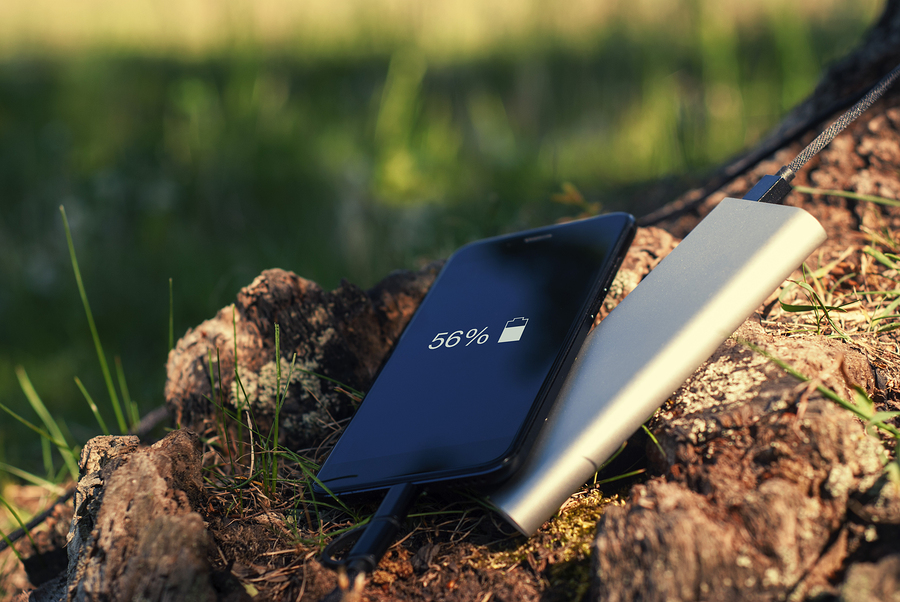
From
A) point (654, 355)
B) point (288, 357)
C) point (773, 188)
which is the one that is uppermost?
point (773, 188)

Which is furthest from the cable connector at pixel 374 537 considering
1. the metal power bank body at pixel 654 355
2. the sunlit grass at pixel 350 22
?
the sunlit grass at pixel 350 22

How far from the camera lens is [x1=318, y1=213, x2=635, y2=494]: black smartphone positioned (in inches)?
39.1

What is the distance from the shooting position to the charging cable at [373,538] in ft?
2.76

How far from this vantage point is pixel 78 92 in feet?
12.2

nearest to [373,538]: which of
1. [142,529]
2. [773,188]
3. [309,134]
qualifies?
[142,529]

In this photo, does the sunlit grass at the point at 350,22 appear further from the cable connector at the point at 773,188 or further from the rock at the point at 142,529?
the rock at the point at 142,529

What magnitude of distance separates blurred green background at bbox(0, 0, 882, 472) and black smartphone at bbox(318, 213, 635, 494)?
34.1 inches

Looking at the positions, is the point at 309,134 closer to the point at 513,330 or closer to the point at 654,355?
the point at 513,330

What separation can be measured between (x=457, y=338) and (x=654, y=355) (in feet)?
1.53

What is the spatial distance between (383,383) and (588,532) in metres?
0.51

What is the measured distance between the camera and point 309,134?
3.76 metres

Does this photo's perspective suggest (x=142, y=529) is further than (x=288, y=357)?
No

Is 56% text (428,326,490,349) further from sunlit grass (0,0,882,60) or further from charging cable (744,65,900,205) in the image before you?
sunlit grass (0,0,882,60)

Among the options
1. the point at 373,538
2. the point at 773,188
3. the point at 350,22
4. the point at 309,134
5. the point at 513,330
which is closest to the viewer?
the point at 373,538
